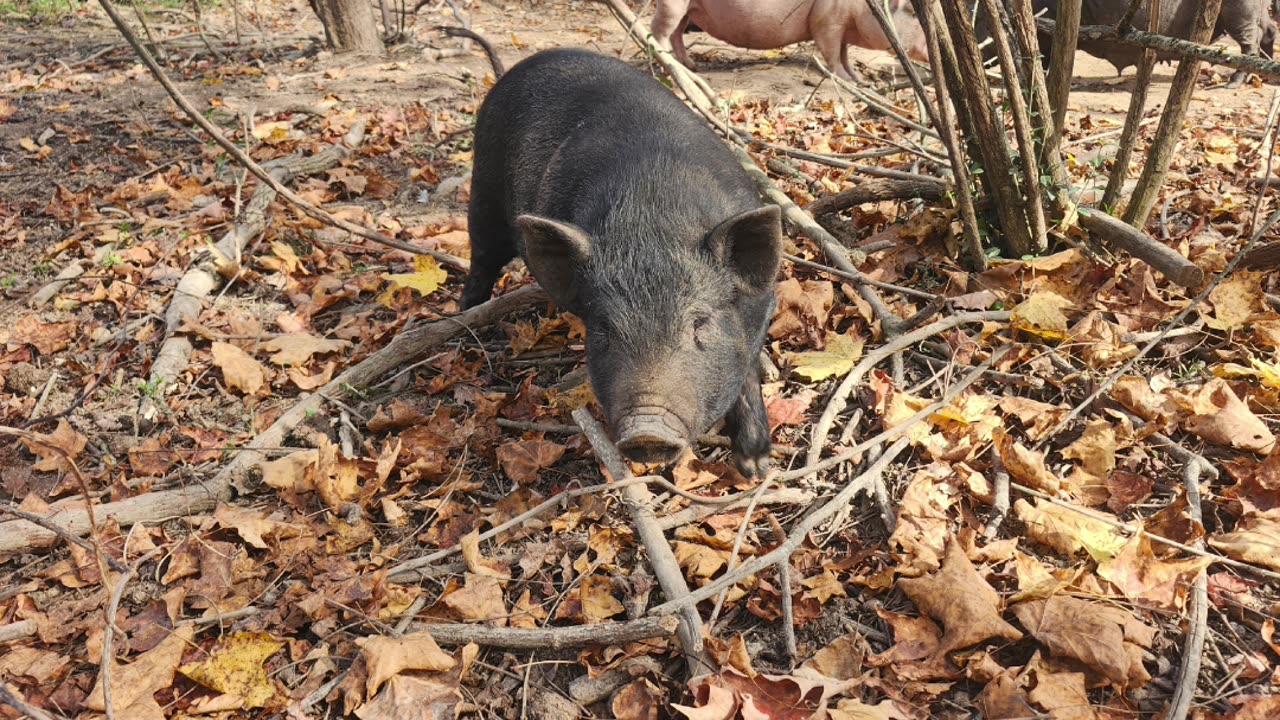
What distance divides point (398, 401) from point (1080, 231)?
3066mm

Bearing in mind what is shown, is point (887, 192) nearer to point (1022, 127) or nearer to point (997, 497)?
point (1022, 127)

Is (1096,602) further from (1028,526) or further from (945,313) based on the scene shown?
(945,313)

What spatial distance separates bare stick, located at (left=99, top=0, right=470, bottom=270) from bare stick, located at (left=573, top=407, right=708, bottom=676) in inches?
73.4

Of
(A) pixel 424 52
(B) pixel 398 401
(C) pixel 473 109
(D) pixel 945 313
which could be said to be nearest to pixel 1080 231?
(D) pixel 945 313

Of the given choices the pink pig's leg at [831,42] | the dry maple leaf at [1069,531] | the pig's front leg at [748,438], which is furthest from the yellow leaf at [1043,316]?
the pink pig's leg at [831,42]

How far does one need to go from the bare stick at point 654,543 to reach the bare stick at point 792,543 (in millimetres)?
37

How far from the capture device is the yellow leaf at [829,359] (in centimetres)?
336

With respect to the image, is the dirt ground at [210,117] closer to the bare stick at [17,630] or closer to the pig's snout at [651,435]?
the bare stick at [17,630]

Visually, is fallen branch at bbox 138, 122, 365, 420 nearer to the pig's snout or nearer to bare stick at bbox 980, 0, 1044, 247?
the pig's snout

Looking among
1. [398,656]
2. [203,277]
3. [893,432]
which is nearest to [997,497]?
[893,432]

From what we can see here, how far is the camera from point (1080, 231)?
3770 mm

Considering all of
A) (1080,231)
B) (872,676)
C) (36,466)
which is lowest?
(36,466)

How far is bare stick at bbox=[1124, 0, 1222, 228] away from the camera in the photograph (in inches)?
122

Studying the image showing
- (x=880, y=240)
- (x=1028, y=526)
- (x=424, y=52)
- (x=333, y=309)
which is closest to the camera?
(x=1028, y=526)
